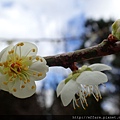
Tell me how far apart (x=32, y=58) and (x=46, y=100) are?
17.9 ft

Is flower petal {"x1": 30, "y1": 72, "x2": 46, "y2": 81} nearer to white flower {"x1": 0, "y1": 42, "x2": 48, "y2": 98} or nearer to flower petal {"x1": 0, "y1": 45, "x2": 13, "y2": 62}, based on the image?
white flower {"x1": 0, "y1": 42, "x2": 48, "y2": 98}

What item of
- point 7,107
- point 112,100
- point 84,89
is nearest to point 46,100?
point 7,107

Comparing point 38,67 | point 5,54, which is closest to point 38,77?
point 38,67

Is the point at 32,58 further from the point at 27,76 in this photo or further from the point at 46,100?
the point at 46,100

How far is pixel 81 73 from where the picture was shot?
991mm

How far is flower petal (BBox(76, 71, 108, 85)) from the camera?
3.10 feet

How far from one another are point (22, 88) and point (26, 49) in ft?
0.49

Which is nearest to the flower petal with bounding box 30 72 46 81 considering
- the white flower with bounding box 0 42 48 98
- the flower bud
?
the white flower with bounding box 0 42 48 98

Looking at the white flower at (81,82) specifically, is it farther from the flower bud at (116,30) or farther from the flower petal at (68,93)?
the flower bud at (116,30)

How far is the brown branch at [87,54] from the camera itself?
0.79 meters

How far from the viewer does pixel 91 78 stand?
95 centimetres

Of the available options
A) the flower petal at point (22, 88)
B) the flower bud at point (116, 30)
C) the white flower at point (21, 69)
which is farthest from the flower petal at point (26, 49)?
the flower bud at point (116, 30)

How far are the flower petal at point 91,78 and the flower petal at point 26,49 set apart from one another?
20 cm

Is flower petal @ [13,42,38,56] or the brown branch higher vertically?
flower petal @ [13,42,38,56]
